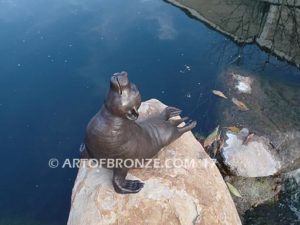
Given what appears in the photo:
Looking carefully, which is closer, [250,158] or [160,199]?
[160,199]

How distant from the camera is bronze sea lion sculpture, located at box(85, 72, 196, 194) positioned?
3.03m

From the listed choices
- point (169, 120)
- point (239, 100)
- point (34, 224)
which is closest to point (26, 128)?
point (34, 224)

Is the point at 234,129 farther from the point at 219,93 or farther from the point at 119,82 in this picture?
the point at 119,82

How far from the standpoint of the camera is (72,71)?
18.8 ft

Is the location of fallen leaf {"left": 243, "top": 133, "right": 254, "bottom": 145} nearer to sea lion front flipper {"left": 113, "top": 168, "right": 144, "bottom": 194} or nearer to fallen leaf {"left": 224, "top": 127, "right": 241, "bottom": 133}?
fallen leaf {"left": 224, "top": 127, "right": 241, "bottom": 133}

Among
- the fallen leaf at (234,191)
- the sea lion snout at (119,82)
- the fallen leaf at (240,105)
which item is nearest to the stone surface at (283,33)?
the fallen leaf at (240,105)

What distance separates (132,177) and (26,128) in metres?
1.98

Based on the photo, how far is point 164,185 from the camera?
11.6 ft

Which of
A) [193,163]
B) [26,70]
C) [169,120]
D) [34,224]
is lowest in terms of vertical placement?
[34,224]

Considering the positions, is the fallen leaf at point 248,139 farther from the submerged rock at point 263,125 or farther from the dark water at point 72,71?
the dark water at point 72,71

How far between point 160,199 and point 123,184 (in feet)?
1.09

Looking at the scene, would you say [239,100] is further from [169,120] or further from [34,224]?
[34,224]

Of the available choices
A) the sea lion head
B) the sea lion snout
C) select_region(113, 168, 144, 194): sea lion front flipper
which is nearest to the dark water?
select_region(113, 168, 144, 194): sea lion front flipper

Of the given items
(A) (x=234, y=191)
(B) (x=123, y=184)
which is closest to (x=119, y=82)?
(B) (x=123, y=184)
